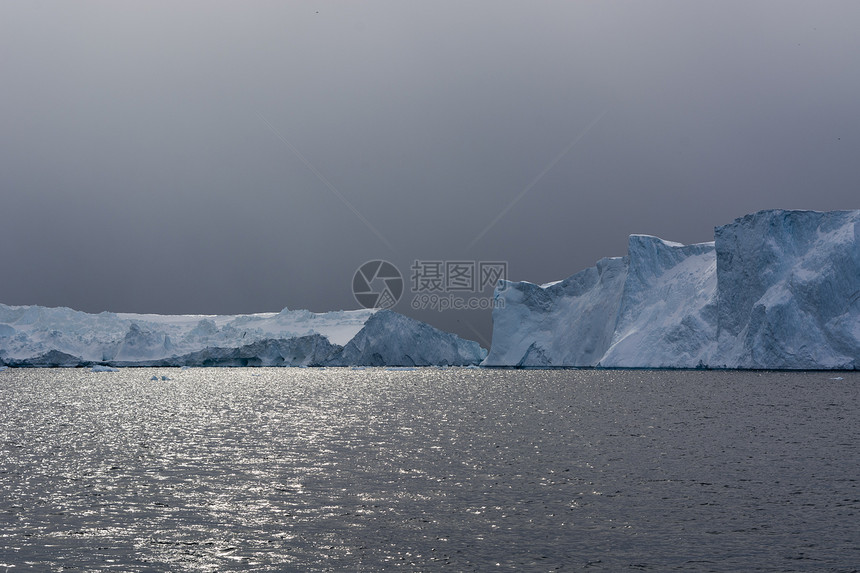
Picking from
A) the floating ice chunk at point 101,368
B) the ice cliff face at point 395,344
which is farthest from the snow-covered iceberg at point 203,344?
the floating ice chunk at point 101,368

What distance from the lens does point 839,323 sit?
6356cm

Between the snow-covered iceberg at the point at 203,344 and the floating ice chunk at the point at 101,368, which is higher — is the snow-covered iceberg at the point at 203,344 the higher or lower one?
the higher one

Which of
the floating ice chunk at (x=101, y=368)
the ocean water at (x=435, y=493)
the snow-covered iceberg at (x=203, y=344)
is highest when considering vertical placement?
the snow-covered iceberg at (x=203, y=344)

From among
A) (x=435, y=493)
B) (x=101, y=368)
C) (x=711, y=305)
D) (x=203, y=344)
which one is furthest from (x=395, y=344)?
(x=435, y=493)

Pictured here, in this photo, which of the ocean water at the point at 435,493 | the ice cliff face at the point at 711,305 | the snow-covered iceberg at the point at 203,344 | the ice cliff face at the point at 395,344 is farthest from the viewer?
the snow-covered iceberg at the point at 203,344

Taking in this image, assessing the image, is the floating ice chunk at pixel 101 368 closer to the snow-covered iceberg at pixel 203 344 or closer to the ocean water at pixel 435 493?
the snow-covered iceberg at pixel 203 344

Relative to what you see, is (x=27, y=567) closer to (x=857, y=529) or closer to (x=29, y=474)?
(x=29, y=474)

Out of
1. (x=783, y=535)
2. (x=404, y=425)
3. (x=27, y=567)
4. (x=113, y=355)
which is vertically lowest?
(x=27, y=567)

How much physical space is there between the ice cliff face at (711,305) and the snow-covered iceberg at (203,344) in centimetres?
1563

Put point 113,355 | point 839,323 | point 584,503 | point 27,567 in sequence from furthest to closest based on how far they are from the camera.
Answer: point 113,355 → point 839,323 → point 584,503 → point 27,567

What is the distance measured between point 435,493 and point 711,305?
64.9 meters

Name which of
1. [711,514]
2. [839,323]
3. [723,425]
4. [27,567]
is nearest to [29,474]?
[27,567]

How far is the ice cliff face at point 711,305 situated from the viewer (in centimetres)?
6425

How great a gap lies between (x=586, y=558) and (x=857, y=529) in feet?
15.7
